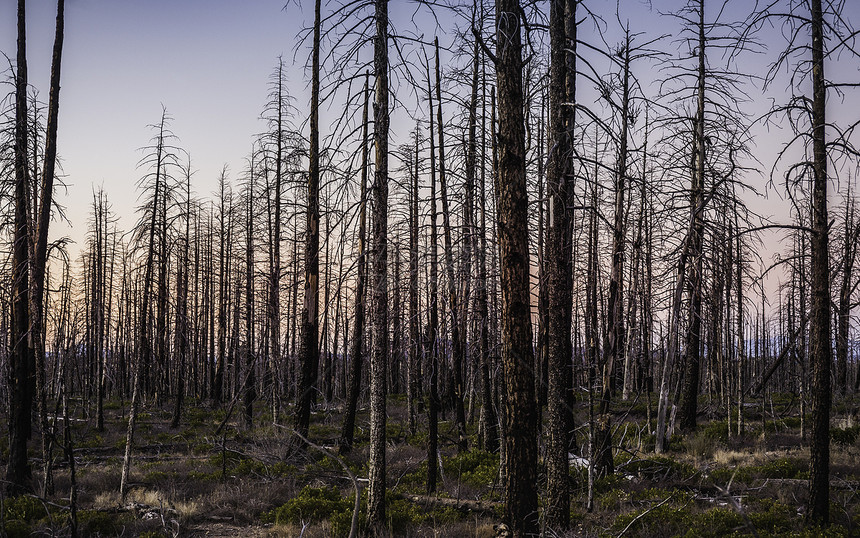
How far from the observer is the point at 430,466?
9867mm

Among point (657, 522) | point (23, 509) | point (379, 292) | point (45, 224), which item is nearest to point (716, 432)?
point (657, 522)

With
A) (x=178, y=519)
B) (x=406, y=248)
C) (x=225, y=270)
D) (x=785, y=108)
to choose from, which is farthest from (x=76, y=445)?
(x=785, y=108)

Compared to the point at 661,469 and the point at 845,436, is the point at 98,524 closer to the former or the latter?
the point at 661,469

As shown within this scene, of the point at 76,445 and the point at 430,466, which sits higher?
the point at 430,466

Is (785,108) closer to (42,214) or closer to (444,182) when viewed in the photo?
(444,182)

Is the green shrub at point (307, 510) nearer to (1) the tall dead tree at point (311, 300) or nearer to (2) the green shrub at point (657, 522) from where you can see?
(1) the tall dead tree at point (311, 300)

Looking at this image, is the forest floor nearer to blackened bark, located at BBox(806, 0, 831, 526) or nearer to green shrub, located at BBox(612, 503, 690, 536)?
green shrub, located at BBox(612, 503, 690, 536)

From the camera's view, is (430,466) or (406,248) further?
(430,466)

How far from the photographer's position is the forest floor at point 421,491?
798 centimetres

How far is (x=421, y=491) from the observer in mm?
10188

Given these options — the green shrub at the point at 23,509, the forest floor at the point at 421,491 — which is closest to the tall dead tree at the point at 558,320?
the forest floor at the point at 421,491

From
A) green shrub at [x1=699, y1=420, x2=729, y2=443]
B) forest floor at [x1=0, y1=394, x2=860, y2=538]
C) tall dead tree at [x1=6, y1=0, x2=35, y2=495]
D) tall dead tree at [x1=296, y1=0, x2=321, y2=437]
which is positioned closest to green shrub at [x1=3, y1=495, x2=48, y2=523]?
forest floor at [x1=0, y1=394, x2=860, y2=538]

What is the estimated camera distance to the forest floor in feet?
26.2

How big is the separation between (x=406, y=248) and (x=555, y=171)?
7.10ft
